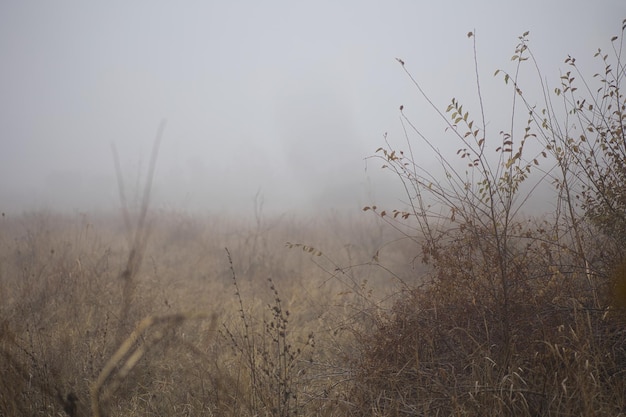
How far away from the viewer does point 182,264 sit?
7945 mm

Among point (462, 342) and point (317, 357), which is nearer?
point (462, 342)

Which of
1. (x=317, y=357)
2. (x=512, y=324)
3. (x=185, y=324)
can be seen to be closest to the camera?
(x=512, y=324)

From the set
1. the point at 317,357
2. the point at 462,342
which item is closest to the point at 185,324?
the point at 317,357

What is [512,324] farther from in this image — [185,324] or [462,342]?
[185,324]

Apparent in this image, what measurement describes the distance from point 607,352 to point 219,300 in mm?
4802

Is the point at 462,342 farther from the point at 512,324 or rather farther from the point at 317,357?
the point at 317,357

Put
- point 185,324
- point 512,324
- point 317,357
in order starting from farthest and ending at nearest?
1. point 185,324
2. point 317,357
3. point 512,324

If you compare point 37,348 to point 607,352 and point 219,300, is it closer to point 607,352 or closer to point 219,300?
point 219,300

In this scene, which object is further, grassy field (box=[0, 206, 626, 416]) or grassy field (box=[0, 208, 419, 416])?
grassy field (box=[0, 208, 419, 416])

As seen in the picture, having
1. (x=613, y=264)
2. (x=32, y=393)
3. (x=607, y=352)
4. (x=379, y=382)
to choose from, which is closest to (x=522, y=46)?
(x=613, y=264)

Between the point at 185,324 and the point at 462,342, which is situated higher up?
the point at 462,342

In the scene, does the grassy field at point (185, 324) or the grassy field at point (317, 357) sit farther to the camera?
the grassy field at point (185, 324)

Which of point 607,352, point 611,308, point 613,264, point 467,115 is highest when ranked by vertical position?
point 467,115

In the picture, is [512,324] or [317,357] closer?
[512,324]
